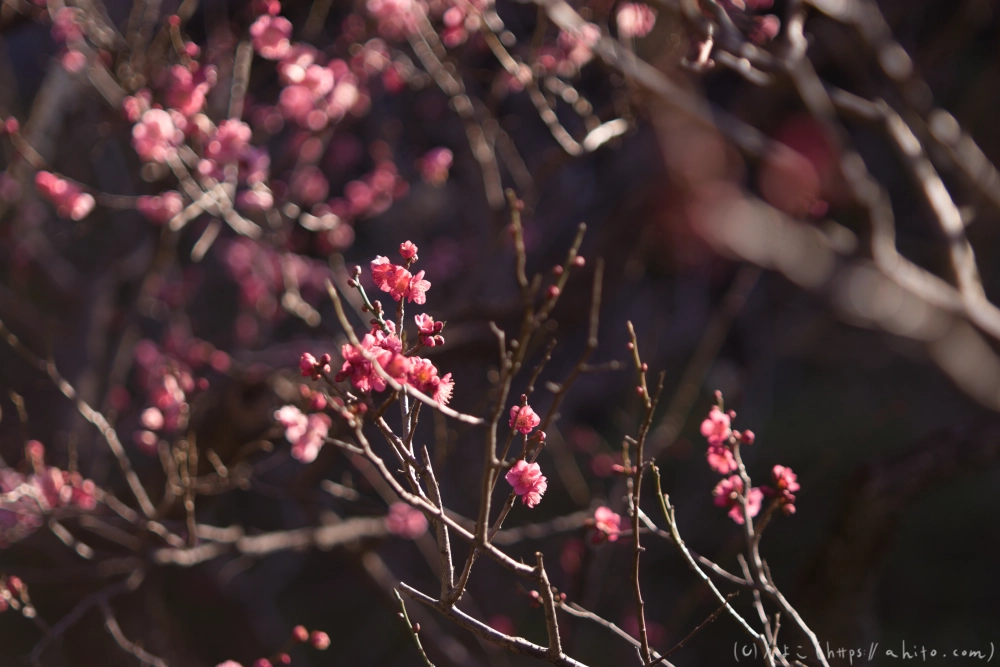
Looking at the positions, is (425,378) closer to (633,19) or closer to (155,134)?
(155,134)

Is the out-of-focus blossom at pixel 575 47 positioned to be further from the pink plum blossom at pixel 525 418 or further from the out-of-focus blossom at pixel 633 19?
the pink plum blossom at pixel 525 418

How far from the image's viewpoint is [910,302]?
3037 mm

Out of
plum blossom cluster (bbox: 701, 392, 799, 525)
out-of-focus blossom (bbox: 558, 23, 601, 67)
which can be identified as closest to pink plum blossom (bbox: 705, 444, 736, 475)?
plum blossom cluster (bbox: 701, 392, 799, 525)

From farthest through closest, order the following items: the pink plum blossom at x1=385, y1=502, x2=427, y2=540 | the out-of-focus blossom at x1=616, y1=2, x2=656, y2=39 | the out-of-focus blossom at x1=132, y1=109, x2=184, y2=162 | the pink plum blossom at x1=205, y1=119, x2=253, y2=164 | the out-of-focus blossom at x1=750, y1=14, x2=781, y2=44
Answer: the pink plum blossom at x1=385, y1=502, x2=427, y2=540, the out-of-focus blossom at x1=616, y1=2, x2=656, y2=39, the pink plum blossom at x1=205, y1=119, x2=253, y2=164, the out-of-focus blossom at x1=132, y1=109, x2=184, y2=162, the out-of-focus blossom at x1=750, y1=14, x2=781, y2=44

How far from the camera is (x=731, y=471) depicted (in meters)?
1.58

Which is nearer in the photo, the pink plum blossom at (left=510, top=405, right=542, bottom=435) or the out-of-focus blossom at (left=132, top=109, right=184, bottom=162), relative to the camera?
the pink plum blossom at (left=510, top=405, right=542, bottom=435)

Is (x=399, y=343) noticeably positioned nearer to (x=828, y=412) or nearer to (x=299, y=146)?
(x=299, y=146)

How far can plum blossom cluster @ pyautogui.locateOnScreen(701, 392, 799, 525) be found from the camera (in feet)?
4.96

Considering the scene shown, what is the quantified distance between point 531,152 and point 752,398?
283 cm

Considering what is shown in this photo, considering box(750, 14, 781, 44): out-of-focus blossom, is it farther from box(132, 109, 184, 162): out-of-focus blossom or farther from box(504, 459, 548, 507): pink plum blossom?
box(132, 109, 184, 162): out-of-focus blossom

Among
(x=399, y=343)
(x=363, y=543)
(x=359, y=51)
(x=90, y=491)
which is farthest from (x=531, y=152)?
(x=399, y=343)

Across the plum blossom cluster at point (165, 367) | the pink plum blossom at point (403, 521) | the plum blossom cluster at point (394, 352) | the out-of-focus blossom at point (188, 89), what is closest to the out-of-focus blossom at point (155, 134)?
the out-of-focus blossom at point (188, 89)

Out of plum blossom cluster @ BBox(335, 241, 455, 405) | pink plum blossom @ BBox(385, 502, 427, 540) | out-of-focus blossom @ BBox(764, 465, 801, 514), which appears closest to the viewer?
plum blossom cluster @ BBox(335, 241, 455, 405)

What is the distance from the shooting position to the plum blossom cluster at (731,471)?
1512 mm
